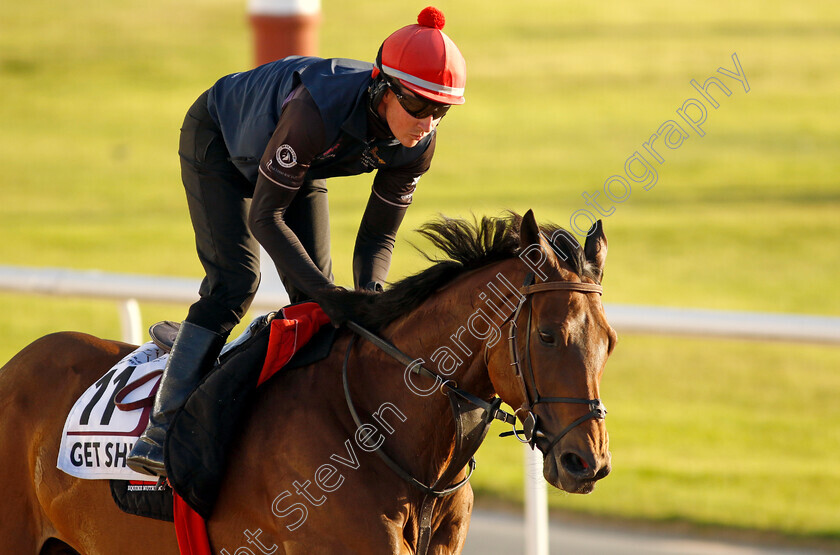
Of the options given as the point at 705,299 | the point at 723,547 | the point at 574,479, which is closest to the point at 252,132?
the point at 574,479

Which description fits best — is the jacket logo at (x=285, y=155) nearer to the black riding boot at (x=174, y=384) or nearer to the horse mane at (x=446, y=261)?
the horse mane at (x=446, y=261)

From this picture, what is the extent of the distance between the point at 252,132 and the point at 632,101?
75.5ft

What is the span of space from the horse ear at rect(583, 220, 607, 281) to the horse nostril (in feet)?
1.55

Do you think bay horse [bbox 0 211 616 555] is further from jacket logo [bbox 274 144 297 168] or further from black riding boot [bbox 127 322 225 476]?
jacket logo [bbox 274 144 297 168]

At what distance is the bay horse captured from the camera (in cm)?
248

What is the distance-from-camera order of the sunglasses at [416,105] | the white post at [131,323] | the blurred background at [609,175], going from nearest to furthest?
the sunglasses at [416,105] → the white post at [131,323] → the blurred background at [609,175]

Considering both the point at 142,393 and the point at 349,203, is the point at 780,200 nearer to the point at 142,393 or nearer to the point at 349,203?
the point at 349,203

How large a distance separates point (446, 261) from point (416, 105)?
419 millimetres

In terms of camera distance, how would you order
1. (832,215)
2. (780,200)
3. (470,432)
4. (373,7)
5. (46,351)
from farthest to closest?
(373,7)
(780,200)
(832,215)
(46,351)
(470,432)

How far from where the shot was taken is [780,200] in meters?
17.3

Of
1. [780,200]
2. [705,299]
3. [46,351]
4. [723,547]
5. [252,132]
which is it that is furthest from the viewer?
[780,200]

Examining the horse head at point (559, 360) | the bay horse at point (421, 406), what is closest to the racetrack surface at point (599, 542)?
the bay horse at point (421, 406)

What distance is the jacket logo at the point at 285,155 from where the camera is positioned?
277 cm

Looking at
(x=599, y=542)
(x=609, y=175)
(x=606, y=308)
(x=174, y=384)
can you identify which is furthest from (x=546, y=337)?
(x=609, y=175)
